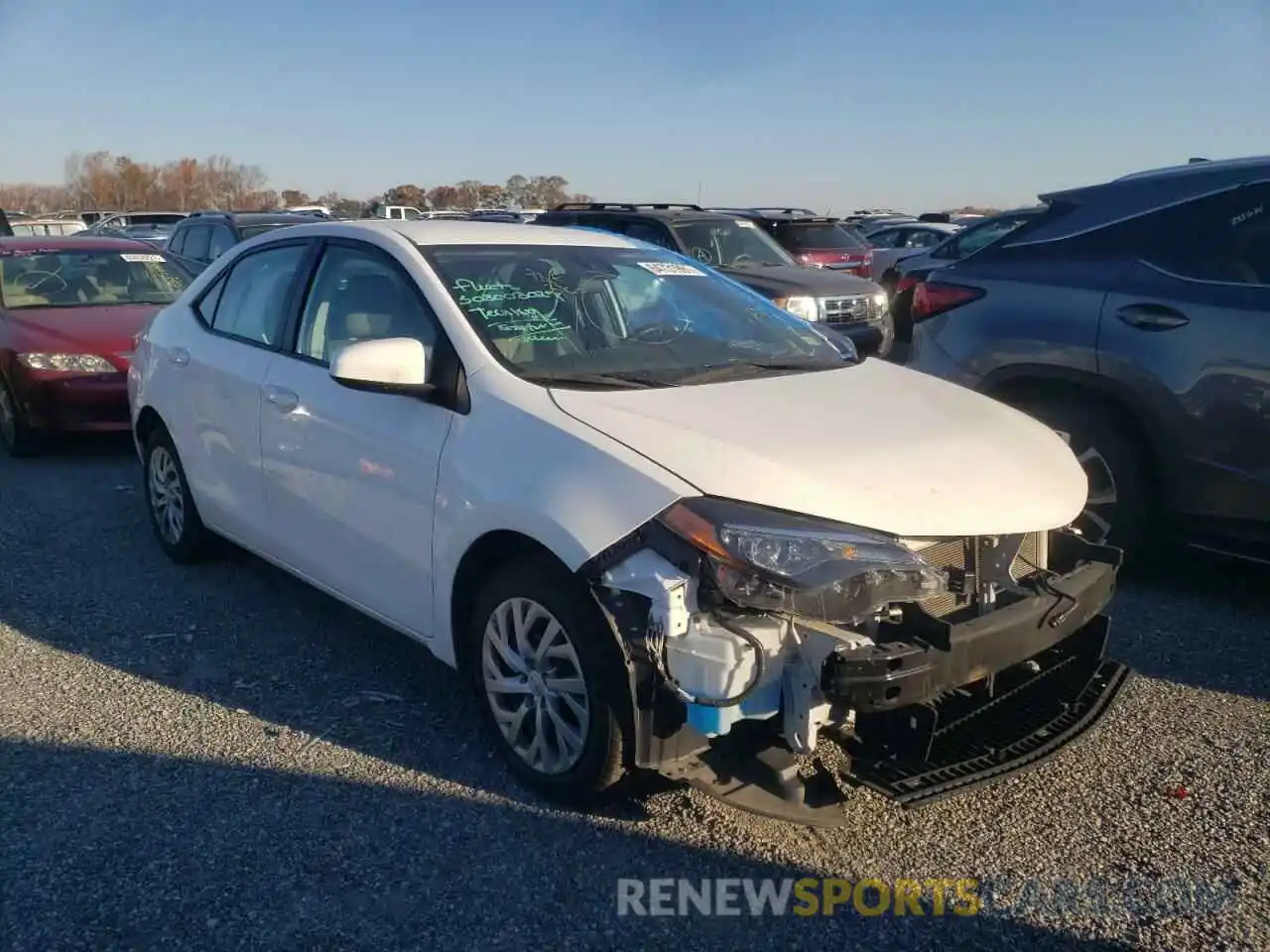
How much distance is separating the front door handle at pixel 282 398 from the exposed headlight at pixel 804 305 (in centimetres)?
637

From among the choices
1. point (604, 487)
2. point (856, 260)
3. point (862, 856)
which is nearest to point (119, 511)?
point (604, 487)

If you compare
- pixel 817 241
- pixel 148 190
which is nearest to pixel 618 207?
pixel 817 241

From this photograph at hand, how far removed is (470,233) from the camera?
4230mm

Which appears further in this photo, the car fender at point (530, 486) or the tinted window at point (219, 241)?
the tinted window at point (219, 241)

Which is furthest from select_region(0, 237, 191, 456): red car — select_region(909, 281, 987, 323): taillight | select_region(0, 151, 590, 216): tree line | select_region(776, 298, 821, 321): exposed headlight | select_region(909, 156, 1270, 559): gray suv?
select_region(0, 151, 590, 216): tree line

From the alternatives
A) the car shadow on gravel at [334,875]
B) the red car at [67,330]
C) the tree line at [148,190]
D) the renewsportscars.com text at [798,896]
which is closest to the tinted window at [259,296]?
the car shadow on gravel at [334,875]

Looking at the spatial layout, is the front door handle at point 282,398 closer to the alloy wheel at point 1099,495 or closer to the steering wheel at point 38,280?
the alloy wheel at point 1099,495

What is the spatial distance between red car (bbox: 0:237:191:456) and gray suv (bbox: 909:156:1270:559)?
5738mm

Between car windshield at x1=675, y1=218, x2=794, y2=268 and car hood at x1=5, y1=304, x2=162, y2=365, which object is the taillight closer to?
car windshield at x1=675, y1=218, x2=794, y2=268

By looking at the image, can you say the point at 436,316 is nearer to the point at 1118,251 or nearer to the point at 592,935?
the point at 592,935

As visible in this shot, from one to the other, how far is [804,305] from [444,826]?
770cm

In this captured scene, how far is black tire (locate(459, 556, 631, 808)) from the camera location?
286 centimetres

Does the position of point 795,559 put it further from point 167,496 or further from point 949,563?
point 167,496

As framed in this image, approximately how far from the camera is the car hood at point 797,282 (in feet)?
33.2
